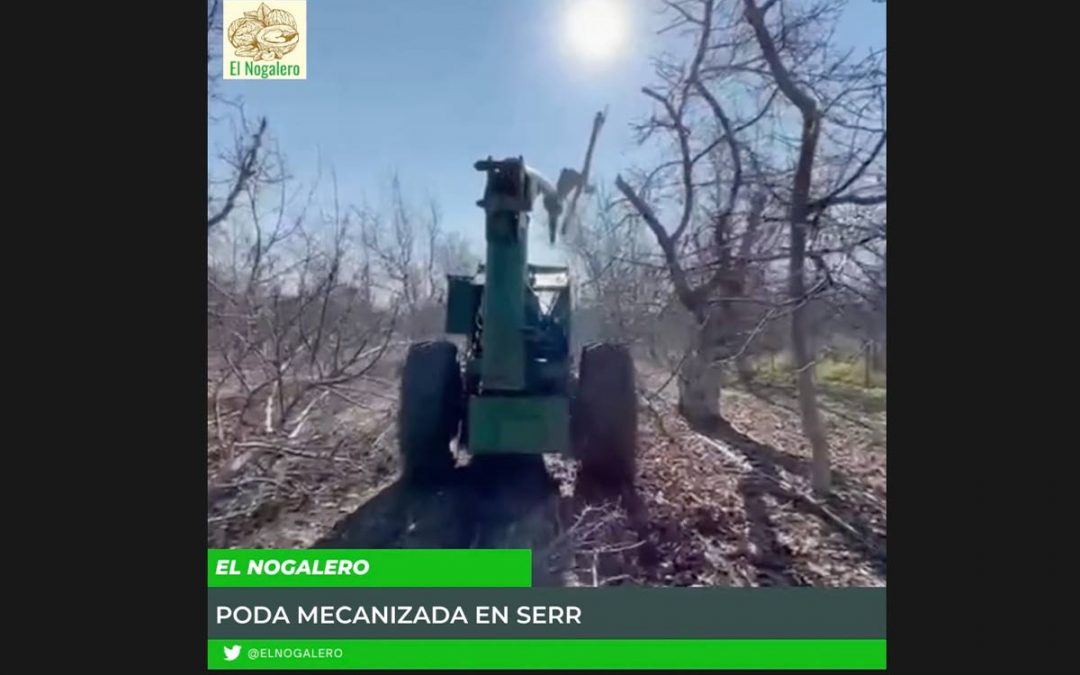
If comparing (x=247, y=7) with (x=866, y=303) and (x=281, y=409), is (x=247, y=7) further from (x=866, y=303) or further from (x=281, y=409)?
(x=866, y=303)

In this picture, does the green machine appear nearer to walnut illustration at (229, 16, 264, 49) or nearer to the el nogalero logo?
the el nogalero logo

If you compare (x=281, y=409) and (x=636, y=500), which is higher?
(x=281, y=409)

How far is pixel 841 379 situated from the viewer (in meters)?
4.32

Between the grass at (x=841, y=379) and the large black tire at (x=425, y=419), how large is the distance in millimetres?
2339

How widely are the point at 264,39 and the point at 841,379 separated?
376cm

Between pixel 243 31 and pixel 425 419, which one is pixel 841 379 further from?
pixel 243 31

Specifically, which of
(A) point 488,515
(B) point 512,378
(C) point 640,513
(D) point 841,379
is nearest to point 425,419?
(B) point 512,378

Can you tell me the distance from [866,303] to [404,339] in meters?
3.21

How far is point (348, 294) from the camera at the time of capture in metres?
4.77

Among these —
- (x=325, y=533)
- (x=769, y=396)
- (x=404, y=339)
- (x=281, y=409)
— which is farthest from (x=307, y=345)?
(x=769, y=396)

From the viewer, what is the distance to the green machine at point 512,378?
4262 millimetres
